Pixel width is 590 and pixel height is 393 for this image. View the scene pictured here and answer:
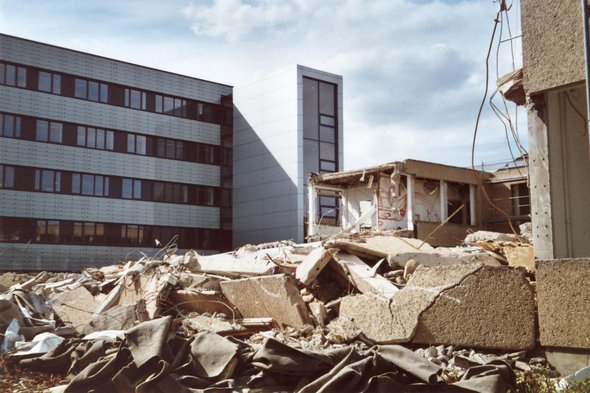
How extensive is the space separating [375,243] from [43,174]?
2743 centimetres

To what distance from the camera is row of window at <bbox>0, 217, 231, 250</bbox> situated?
32031mm

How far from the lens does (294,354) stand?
5750 mm

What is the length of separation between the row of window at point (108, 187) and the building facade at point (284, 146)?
93.3 inches

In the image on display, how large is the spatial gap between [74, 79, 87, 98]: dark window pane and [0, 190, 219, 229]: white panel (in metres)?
5.80

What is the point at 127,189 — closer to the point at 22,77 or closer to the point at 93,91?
the point at 93,91

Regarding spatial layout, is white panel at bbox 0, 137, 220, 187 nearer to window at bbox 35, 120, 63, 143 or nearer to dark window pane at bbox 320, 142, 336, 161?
window at bbox 35, 120, 63, 143

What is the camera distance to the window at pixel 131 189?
36.1 metres

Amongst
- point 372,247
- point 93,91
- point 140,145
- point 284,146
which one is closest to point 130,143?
point 140,145

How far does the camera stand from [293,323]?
8492 millimetres

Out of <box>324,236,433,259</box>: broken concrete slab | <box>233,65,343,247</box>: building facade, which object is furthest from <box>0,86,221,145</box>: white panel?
<box>324,236,433,259</box>: broken concrete slab

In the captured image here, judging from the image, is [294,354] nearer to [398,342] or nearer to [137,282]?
[398,342]

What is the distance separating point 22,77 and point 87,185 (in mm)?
6714

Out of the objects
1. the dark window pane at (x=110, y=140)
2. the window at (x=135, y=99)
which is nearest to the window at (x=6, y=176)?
the dark window pane at (x=110, y=140)

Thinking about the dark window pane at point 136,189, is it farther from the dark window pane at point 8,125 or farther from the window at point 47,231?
the dark window pane at point 8,125
